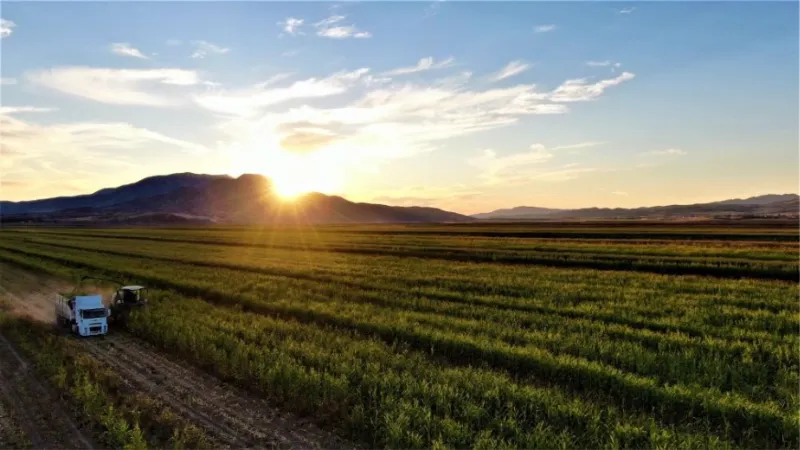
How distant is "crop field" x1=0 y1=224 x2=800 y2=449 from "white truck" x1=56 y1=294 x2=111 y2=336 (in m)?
1.07

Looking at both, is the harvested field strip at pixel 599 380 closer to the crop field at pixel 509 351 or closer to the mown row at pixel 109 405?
the crop field at pixel 509 351

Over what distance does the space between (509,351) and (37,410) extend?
44.6 ft

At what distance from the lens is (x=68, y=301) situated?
22047mm

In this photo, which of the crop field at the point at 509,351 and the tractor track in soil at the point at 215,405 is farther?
the tractor track in soil at the point at 215,405

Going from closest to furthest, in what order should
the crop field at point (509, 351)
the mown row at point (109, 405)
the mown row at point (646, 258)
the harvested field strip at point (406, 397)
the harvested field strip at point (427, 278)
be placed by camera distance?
the harvested field strip at point (406, 397) < the crop field at point (509, 351) < the mown row at point (109, 405) < the harvested field strip at point (427, 278) < the mown row at point (646, 258)

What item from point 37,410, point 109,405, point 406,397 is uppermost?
point 406,397

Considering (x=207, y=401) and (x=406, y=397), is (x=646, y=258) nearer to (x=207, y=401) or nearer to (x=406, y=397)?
(x=406, y=397)

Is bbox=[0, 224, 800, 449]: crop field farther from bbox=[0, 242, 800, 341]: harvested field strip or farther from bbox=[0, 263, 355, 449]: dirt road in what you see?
bbox=[0, 263, 355, 449]: dirt road

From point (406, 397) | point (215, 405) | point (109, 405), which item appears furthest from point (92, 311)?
point (406, 397)

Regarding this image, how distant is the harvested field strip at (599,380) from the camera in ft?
36.0

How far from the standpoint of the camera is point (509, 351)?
15.2 metres

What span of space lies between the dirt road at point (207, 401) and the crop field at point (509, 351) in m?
0.43

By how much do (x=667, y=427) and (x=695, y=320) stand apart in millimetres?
9812

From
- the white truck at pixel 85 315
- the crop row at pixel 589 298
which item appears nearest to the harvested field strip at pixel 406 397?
the white truck at pixel 85 315
